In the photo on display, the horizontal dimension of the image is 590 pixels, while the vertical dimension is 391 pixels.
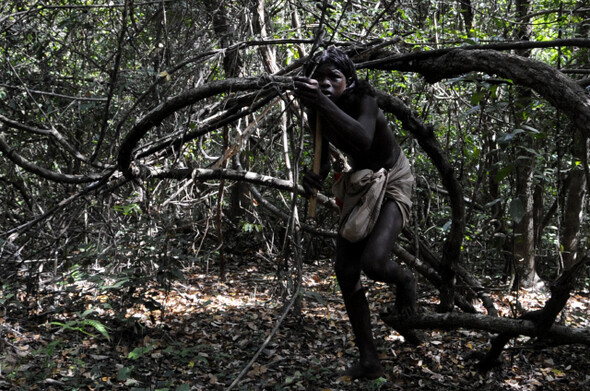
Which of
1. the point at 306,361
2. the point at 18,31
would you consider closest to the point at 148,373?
the point at 306,361

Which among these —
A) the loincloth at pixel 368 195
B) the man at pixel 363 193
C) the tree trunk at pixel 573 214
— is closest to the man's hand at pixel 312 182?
the man at pixel 363 193

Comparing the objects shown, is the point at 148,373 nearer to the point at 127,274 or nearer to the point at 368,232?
the point at 127,274

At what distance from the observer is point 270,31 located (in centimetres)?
579

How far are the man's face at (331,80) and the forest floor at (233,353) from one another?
1749 millimetres

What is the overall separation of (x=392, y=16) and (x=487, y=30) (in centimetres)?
130

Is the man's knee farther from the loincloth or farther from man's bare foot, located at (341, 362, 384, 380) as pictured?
man's bare foot, located at (341, 362, 384, 380)

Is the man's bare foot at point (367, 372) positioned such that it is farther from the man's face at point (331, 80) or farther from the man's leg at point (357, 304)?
the man's face at point (331, 80)

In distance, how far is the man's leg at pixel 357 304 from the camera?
3.18 meters

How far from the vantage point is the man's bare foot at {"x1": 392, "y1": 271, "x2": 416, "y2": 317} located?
129 inches

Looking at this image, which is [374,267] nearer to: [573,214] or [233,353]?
[233,353]

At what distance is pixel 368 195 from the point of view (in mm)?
3074

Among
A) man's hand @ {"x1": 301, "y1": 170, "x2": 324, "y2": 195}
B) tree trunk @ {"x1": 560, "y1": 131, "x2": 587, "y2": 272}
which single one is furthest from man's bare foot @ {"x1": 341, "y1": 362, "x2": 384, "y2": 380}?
tree trunk @ {"x1": 560, "y1": 131, "x2": 587, "y2": 272}

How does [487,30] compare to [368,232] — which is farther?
[487,30]

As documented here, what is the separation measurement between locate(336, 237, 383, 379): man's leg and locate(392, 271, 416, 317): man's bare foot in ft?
0.86
